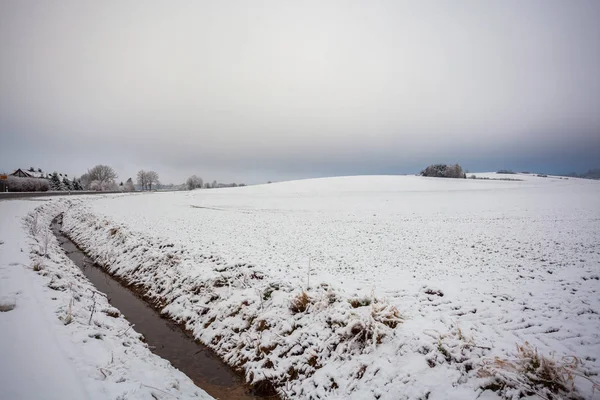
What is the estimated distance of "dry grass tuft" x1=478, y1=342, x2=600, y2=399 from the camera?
385 cm

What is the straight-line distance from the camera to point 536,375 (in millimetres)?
4000

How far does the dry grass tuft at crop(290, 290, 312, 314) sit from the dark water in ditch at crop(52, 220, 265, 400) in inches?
82.2

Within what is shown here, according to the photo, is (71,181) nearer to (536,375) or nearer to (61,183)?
(61,183)

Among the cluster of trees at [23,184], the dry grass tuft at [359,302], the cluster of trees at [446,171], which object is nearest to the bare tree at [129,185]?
the cluster of trees at [23,184]

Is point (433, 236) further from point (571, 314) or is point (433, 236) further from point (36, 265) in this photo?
point (36, 265)

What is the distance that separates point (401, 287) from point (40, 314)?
956cm

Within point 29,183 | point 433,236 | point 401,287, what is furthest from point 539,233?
point 29,183

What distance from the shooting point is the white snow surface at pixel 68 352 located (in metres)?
3.87

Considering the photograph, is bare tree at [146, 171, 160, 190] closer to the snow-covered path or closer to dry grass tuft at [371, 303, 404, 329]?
the snow-covered path

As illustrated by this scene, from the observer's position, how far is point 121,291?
1038cm

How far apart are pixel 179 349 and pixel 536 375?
7962 millimetres

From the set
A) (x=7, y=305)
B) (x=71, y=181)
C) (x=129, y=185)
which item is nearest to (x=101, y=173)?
(x=71, y=181)

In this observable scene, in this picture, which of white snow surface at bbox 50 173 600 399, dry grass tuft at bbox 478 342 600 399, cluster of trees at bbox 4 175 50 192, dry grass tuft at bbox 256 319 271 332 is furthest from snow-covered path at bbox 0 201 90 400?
cluster of trees at bbox 4 175 50 192

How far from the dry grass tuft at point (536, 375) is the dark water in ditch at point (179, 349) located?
4811mm
